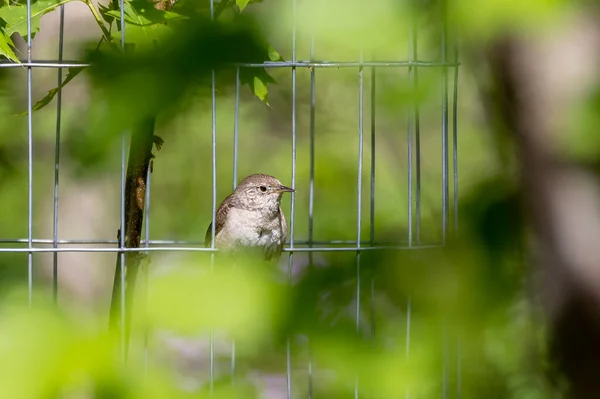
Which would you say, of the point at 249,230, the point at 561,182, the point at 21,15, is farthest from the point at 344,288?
the point at 249,230

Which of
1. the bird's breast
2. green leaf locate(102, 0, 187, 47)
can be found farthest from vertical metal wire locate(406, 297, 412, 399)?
the bird's breast

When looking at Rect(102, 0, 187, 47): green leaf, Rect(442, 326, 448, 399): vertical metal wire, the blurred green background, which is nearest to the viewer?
the blurred green background

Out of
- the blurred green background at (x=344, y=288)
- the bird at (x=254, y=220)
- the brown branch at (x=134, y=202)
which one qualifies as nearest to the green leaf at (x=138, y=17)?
the brown branch at (x=134, y=202)

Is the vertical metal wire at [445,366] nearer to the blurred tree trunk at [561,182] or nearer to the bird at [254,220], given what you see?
the blurred tree trunk at [561,182]

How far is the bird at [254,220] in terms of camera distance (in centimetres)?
482

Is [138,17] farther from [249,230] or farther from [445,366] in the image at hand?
[249,230]

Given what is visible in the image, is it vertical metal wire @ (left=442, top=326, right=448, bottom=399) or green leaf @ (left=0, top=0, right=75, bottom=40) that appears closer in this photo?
vertical metal wire @ (left=442, top=326, right=448, bottom=399)

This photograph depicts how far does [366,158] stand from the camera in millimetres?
7293

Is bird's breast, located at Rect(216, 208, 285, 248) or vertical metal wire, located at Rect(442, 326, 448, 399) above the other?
bird's breast, located at Rect(216, 208, 285, 248)

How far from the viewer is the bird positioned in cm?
482

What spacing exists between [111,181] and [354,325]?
646 centimetres

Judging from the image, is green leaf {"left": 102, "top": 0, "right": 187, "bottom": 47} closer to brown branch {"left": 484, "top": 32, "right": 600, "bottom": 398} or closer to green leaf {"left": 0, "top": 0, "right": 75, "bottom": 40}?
green leaf {"left": 0, "top": 0, "right": 75, "bottom": 40}

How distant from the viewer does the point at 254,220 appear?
493 cm

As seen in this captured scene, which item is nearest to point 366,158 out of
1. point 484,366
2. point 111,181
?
point 111,181
